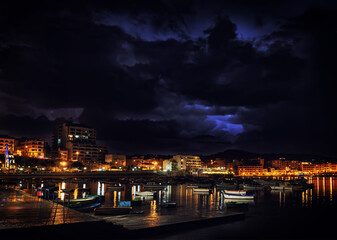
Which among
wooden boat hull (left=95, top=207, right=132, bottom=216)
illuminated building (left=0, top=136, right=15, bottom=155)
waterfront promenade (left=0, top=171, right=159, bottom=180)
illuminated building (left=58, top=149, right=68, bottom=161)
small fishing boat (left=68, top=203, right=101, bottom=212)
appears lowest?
waterfront promenade (left=0, top=171, right=159, bottom=180)

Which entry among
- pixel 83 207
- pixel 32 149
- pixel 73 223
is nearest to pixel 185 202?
pixel 83 207

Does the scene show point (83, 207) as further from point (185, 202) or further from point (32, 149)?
point (32, 149)

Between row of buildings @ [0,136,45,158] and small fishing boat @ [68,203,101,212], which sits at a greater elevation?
row of buildings @ [0,136,45,158]

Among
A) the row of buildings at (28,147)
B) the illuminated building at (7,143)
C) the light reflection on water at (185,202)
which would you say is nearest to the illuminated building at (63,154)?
the row of buildings at (28,147)

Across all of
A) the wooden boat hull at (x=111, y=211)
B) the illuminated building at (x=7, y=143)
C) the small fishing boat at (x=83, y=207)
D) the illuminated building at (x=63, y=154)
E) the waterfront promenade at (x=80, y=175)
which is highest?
the illuminated building at (x=7, y=143)

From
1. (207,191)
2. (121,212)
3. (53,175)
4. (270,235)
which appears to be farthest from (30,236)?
(53,175)

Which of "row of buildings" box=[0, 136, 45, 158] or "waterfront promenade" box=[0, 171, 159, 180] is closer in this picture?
"waterfront promenade" box=[0, 171, 159, 180]

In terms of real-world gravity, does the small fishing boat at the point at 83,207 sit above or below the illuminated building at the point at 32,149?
below

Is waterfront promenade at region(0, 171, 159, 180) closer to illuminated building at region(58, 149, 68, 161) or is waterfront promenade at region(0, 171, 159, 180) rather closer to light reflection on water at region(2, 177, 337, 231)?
light reflection on water at region(2, 177, 337, 231)

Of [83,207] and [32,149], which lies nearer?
[83,207]

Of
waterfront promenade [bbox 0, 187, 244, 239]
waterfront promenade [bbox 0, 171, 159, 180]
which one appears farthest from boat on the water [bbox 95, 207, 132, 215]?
waterfront promenade [bbox 0, 171, 159, 180]

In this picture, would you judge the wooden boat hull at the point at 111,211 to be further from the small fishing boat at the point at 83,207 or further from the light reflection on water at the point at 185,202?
the small fishing boat at the point at 83,207

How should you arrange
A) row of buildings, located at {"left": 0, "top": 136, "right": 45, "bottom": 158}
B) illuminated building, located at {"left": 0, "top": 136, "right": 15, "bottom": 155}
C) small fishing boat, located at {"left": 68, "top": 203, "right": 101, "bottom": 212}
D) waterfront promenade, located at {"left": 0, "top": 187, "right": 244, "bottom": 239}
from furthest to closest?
1. row of buildings, located at {"left": 0, "top": 136, "right": 45, "bottom": 158}
2. illuminated building, located at {"left": 0, "top": 136, "right": 15, "bottom": 155}
3. small fishing boat, located at {"left": 68, "top": 203, "right": 101, "bottom": 212}
4. waterfront promenade, located at {"left": 0, "top": 187, "right": 244, "bottom": 239}

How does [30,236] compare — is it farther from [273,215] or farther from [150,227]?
[273,215]
